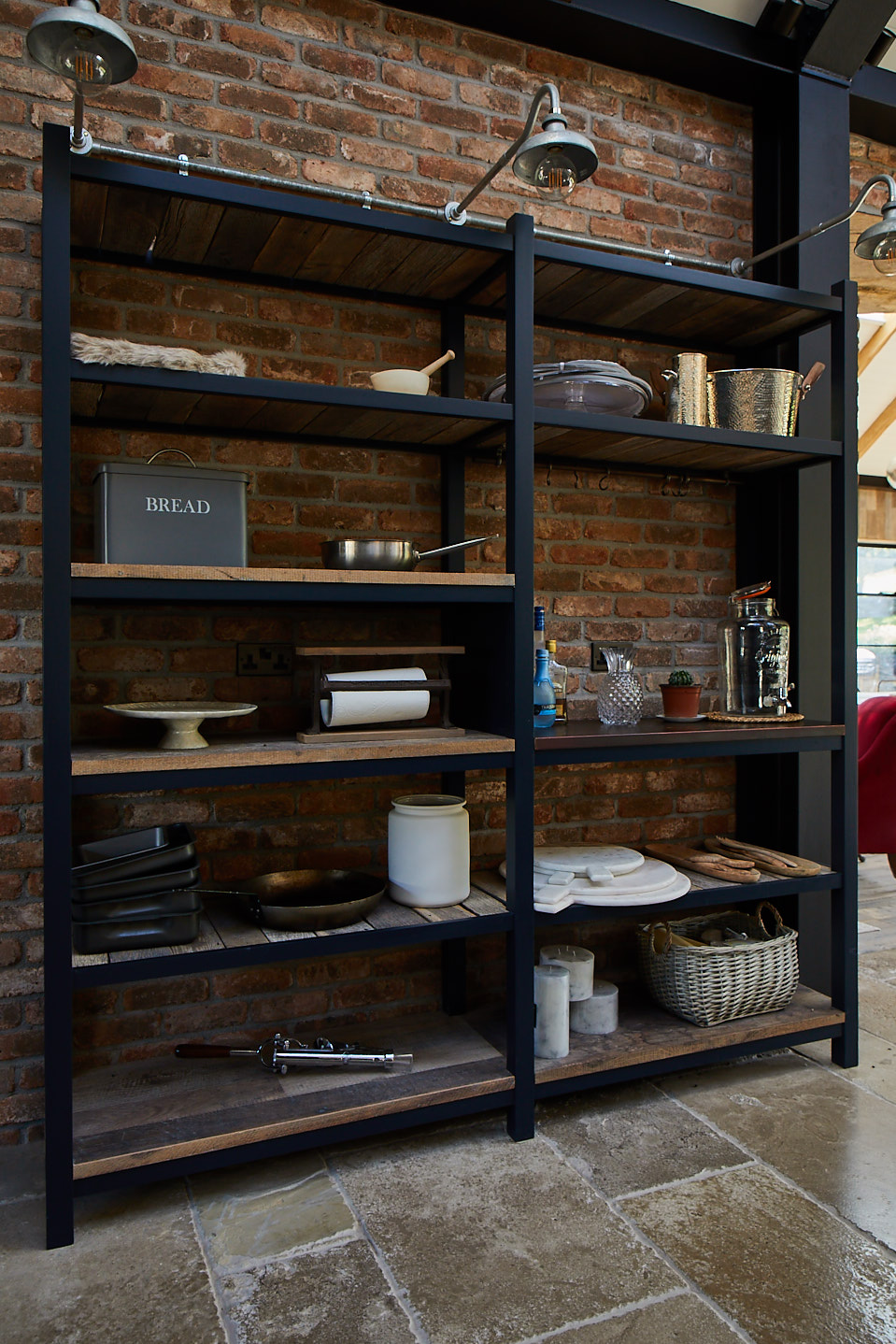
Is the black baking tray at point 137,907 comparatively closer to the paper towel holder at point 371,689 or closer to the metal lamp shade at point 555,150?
the paper towel holder at point 371,689

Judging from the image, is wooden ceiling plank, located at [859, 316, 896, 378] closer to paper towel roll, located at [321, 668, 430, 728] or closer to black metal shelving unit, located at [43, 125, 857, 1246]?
black metal shelving unit, located at [43, 125, 857, 1246]

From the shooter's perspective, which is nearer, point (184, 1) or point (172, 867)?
point (172, 867)

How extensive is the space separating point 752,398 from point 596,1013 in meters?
1.54

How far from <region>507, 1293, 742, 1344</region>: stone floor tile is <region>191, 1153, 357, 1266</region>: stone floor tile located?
447 millimetres

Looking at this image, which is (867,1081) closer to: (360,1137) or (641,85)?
(360,1137)

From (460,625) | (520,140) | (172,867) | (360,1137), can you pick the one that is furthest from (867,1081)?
(520,140)

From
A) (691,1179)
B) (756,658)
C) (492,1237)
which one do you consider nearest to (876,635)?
(756,658)

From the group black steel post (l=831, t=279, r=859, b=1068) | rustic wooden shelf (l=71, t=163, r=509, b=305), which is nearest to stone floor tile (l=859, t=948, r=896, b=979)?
black steel post (l=831, t=279, r=859, b=1068)

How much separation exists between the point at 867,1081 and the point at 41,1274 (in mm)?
1811

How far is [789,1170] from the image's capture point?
1.83 m

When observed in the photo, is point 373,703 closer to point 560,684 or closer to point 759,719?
point 560,684

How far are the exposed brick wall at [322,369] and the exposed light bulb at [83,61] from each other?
57cm

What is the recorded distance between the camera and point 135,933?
5.64ft

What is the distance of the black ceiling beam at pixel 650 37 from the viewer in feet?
7.51
